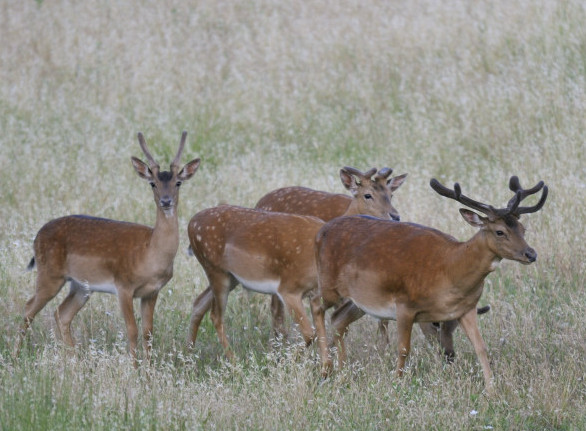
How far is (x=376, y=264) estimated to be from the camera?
316 inches

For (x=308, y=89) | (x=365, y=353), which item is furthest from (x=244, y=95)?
(x=365, y=353)

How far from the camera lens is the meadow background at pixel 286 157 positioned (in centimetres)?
716

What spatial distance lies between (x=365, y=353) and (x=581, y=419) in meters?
2.25

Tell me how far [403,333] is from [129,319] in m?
2.36

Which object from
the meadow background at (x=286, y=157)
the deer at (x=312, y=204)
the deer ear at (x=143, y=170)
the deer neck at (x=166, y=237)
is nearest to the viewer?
the meadow background at (x=286, y=157)

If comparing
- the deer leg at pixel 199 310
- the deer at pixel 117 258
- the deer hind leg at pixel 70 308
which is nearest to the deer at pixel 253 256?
the deer leg at pixel 199 310

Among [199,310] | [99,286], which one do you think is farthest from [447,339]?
[99,286]

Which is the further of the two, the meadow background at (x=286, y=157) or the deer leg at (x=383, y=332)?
the deer leg at (x=383, y=332)

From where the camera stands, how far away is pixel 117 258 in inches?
352

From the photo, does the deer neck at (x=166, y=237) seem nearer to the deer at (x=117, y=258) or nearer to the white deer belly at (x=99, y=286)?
the deer at (x=117, y=258)

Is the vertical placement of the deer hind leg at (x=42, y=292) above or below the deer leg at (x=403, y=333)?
below

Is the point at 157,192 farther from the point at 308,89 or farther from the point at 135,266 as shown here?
the point at 308,89

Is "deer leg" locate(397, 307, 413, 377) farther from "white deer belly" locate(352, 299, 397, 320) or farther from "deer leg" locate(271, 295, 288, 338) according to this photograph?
"deer leg" locate(271, 295, 288, 338)

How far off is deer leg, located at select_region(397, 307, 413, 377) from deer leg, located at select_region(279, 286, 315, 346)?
110 centimetres
